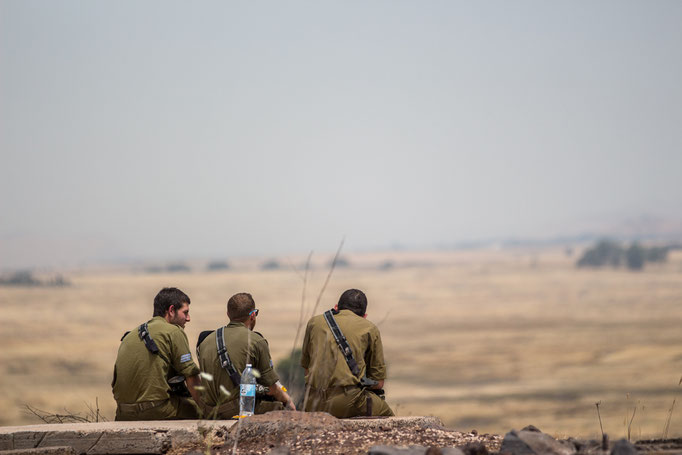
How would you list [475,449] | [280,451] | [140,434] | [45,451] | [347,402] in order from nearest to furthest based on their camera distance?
[475,449]
[280,451]
[45,451]
[140,434]
[347,402]

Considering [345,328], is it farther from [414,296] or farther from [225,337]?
[414,296]

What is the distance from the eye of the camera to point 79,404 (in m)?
38.4

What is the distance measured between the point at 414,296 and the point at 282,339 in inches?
1507

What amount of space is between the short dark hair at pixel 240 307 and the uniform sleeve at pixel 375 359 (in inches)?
44.0

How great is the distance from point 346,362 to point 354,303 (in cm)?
58

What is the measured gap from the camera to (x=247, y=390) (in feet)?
25.1

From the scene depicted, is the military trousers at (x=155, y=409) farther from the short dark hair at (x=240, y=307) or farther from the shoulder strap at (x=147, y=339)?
the short dark hair at (x=240, y=307)

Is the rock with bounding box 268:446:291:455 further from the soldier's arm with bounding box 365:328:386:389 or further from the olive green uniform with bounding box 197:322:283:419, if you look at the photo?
the soldier's arm with bounding box 365:328:386:389

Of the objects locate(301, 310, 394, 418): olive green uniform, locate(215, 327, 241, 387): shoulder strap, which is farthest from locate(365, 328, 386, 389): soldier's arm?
locate(215, 327, 241, 387): shoulder strap

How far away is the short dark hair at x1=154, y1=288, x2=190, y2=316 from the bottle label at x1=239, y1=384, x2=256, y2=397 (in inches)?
34.7

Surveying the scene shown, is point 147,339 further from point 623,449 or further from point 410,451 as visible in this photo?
point 623,449

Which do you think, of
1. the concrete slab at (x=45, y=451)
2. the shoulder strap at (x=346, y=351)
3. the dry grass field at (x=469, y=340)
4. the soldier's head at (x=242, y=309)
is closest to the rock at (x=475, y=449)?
the shoulder strap at (x=346, y=351)

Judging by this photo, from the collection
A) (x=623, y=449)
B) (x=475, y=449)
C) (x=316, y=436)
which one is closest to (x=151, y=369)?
(x=316, y=436)

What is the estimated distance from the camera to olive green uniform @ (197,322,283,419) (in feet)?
25.4
